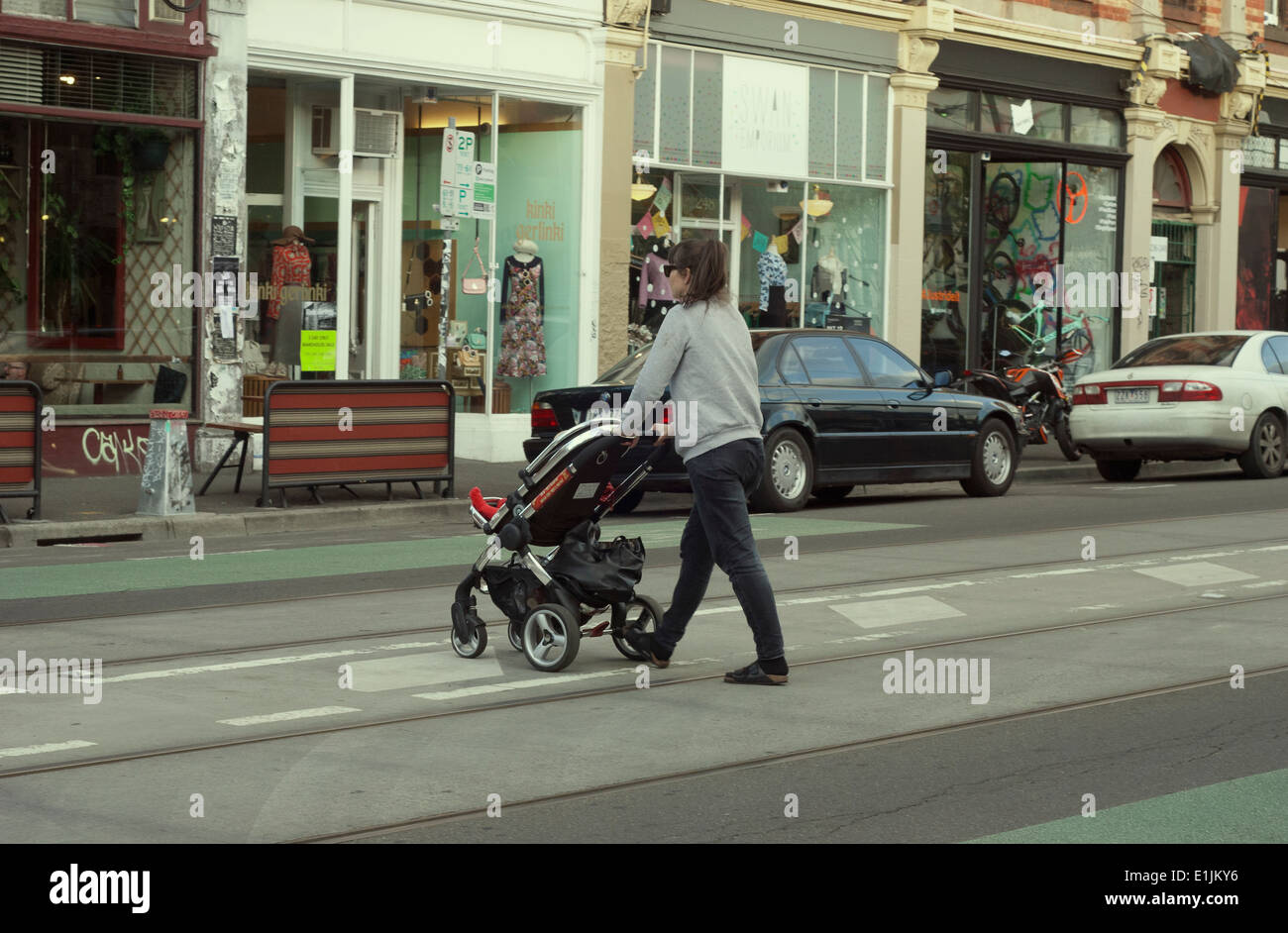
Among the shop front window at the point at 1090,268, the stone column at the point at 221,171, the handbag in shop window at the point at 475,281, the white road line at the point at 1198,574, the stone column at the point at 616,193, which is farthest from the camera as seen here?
the shop front window at the point at 1090,268

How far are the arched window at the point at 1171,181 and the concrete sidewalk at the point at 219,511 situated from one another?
1656cm

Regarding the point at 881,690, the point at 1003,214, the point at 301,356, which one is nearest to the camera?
the point at 881,690

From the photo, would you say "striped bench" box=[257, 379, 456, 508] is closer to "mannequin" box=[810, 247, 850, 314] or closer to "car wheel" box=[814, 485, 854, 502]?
"car wheel" box=[814, 485, 854, 502]

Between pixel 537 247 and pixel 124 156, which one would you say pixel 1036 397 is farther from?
pixel 124 156

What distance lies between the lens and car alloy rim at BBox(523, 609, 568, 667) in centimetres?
839

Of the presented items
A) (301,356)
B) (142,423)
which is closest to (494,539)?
(142,423)

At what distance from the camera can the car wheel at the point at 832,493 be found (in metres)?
17.7

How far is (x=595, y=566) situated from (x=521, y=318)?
1376 centimetres

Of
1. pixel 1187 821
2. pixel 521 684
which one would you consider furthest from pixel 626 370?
pixel 1187 821

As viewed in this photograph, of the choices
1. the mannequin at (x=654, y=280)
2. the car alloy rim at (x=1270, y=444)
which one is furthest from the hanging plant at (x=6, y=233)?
the car alloy rim at (x=1270, y=444)

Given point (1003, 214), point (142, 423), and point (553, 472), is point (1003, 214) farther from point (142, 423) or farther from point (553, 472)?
point (553, 472)

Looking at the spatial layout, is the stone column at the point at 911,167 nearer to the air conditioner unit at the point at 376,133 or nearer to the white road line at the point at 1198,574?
the air conditioner unit at the point at 376,133

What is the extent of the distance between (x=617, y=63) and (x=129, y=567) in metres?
11.6

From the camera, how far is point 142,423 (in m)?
18.1
